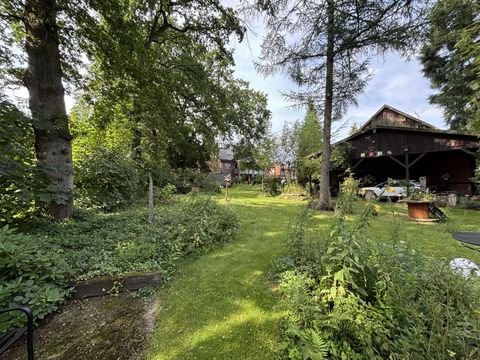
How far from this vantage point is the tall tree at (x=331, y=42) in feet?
20.9

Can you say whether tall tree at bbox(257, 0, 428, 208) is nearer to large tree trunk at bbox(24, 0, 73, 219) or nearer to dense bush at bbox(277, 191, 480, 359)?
large tree trunk at bbox(24, 0, 73, 219)

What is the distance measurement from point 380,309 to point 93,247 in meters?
4.01

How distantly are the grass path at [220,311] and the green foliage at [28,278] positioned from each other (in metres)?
1.20

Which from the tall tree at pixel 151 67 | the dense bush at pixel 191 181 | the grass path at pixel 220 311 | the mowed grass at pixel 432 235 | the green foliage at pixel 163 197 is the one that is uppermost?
→ the tall tree at pixel 151 67

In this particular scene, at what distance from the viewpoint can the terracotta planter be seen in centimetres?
680

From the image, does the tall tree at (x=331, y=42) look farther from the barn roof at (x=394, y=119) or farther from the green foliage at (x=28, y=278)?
the barn roof at (x=394, y=119)

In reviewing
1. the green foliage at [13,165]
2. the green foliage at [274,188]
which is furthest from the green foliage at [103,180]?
the green foliage at [274,188]

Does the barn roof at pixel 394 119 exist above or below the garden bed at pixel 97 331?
above

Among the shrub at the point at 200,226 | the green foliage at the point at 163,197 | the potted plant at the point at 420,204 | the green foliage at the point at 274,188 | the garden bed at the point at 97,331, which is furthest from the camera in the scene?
the green foliage at the point at 274,188

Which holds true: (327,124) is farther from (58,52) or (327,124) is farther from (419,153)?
(58,52)

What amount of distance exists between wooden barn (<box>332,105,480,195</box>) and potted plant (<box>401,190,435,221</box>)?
5582 millimetres

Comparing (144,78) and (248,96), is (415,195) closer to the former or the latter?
(144,78)

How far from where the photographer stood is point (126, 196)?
7.33 metres

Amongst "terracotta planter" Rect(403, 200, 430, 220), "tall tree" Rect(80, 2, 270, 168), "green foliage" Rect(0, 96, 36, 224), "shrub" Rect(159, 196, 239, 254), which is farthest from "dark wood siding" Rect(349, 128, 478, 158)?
"green foliage" Rect(0, 96, 36, 224)
